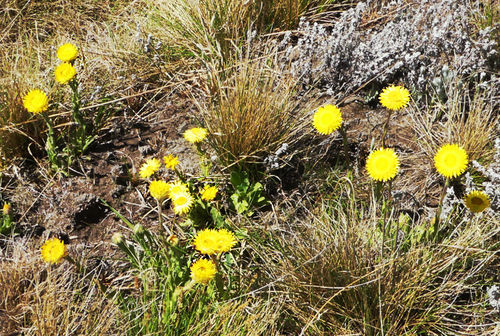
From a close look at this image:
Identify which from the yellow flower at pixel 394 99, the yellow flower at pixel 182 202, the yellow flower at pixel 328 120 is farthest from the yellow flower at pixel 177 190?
the yellow flower at pixel 394 99

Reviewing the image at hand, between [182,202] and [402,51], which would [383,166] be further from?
[402,51]

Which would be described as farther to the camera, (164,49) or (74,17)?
(74,17)

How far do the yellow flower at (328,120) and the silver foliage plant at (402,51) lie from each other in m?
0.79

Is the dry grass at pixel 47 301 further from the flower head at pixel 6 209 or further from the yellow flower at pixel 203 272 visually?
the yellow flower at pixel 203 272

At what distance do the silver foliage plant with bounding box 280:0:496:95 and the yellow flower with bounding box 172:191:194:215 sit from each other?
1.19 m

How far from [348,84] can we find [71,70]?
1.56m

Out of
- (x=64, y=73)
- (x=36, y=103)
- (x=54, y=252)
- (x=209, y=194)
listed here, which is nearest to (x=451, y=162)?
(x=209, y=194)

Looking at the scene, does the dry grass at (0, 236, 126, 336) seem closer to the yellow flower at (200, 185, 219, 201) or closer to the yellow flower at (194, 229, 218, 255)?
the yellow flower at (194, 229, 218, 255)

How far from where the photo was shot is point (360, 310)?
196cm

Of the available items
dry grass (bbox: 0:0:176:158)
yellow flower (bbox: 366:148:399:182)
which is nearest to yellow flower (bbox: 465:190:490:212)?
yellow flower (bbox: 366:148:399:182)

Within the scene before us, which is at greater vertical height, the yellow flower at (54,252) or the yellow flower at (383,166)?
the yellow flower at (383,166)

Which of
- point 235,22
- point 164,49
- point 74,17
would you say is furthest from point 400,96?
point 74,17

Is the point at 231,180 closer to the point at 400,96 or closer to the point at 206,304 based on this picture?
the point at 206,304

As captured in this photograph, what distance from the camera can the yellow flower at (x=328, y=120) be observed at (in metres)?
2.23
